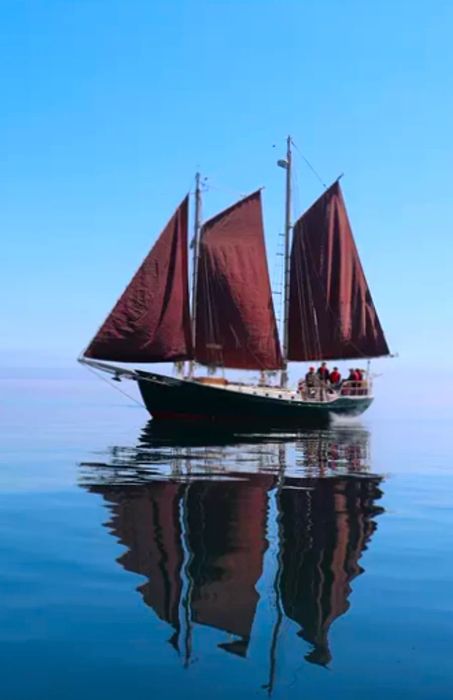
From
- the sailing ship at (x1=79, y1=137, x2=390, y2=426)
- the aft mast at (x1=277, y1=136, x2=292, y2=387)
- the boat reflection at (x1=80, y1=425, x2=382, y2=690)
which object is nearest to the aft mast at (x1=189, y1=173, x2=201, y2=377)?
the sailing ship at (x1=79, y1=137, x2=390, y2=426)

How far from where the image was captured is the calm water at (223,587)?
23.2 feet

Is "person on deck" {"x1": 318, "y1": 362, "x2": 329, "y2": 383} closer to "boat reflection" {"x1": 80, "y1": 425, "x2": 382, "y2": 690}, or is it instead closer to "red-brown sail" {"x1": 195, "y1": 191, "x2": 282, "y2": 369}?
"red-brown sail" {"x1": 195, "y1": 191, "x2": 282, "y2": 369}

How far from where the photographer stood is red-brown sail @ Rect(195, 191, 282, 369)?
172 ft

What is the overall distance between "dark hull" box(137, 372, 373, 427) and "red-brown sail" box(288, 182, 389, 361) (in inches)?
331

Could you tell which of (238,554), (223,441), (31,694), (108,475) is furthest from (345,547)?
(223,441)

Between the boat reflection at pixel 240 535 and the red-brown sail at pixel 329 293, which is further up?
the red-brown sail at pixel 329 293

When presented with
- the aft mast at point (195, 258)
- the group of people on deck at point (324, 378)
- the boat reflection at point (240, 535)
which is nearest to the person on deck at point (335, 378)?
the group of people on deck at point (324, 378)

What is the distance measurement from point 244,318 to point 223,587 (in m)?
43.8

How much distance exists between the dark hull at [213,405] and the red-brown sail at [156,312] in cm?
197

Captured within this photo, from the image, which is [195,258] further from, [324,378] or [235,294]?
[324,378]

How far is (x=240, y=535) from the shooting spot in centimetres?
1313

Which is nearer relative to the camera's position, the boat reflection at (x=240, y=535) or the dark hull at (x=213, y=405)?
the boat reflection at (x=240, y=535)

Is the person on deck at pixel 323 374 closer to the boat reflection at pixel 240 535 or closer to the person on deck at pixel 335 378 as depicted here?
the person on deck at pixel 335 378

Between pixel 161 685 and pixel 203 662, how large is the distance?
562mm
